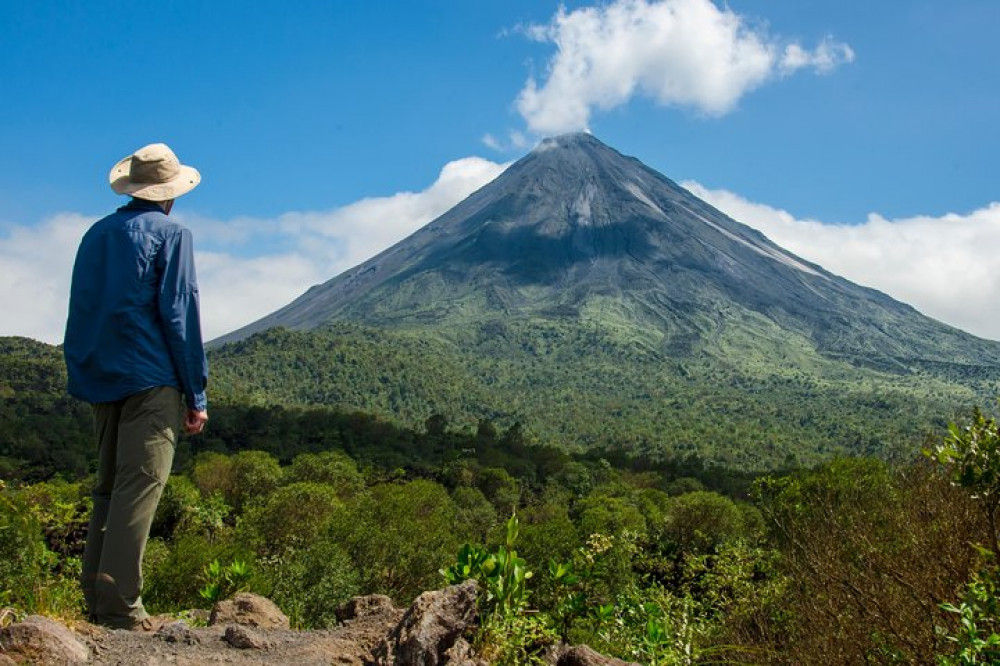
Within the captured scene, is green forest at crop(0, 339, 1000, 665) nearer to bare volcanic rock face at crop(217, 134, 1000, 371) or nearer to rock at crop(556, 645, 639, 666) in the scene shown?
rock at crop(556, 645, 639, 666)

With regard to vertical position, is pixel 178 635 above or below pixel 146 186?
below

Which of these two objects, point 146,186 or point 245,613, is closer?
point 146,186

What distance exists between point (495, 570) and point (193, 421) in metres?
1.32

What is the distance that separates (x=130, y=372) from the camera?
300 cm

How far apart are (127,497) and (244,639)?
72cm

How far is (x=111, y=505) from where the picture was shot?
3002mm

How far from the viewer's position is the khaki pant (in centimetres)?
298

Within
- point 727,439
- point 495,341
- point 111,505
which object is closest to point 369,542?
point 111,505

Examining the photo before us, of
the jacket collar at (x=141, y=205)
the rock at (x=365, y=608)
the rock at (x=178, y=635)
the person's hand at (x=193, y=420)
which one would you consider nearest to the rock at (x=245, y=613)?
the rock at (x=365, y=608)

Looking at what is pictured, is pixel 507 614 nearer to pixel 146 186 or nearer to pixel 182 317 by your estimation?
pixel 182 317

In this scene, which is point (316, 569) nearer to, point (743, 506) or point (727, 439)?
point (743, 506)

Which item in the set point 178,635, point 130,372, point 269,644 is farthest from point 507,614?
point 130,372

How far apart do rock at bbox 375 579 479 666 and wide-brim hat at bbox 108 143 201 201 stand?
78.6 inches

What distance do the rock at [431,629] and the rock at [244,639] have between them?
0.43 m
